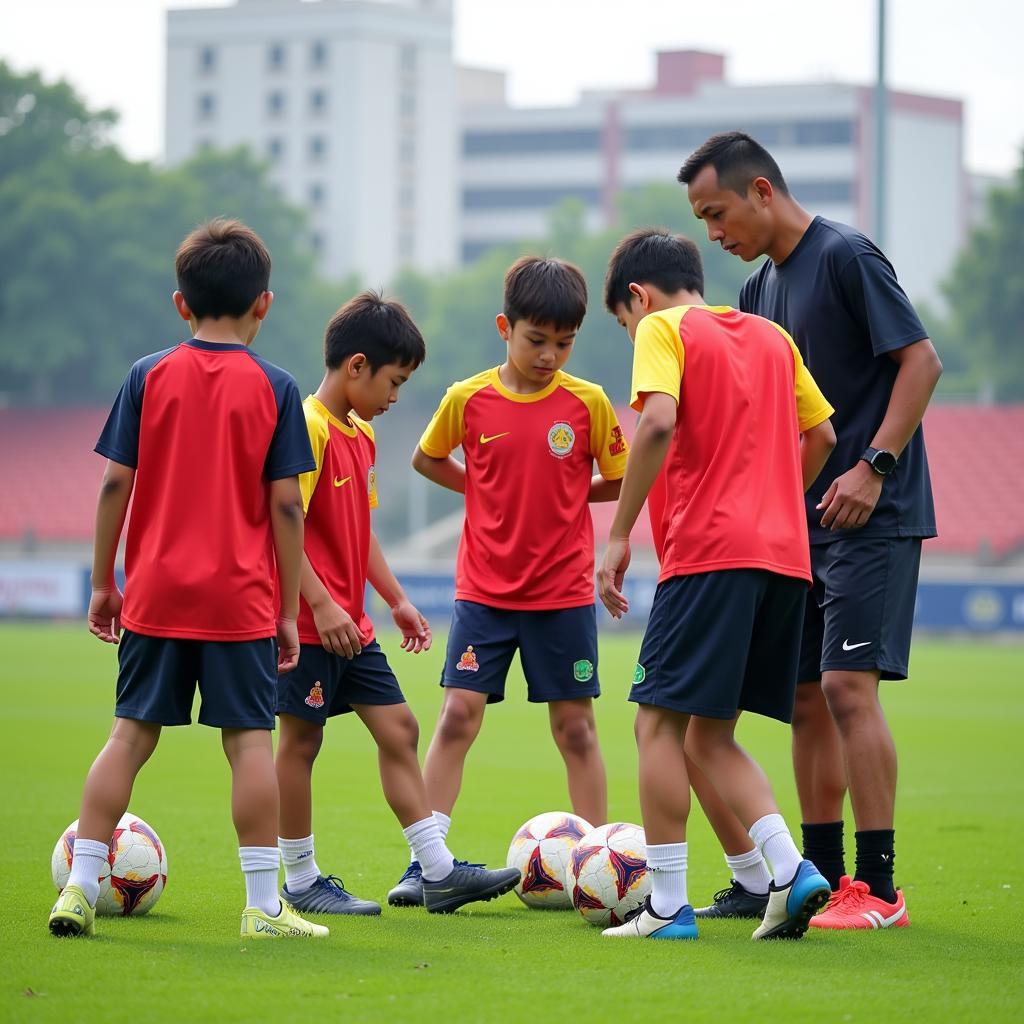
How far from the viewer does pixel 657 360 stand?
5.04 m

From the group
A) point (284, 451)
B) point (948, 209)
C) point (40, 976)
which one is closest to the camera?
point (40, 976)

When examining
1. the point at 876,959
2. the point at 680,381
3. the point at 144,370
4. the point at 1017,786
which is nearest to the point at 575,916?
the point at 876,959

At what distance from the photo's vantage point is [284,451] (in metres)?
5.06

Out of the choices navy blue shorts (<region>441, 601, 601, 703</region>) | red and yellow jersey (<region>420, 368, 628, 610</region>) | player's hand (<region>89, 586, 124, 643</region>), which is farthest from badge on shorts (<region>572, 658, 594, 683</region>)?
player's hand (<region>89, 586, 124, 643</region>)

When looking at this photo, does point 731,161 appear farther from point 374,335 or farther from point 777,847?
point 777,847

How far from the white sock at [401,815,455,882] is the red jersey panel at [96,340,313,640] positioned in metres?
0.99

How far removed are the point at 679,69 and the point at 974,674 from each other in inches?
3025

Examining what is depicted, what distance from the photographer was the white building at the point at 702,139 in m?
86.4

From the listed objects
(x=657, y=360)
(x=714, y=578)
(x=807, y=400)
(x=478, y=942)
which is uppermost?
(x=657, y=360)

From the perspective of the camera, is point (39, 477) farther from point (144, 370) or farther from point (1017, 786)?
point (144, 370)

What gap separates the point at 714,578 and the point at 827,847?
1224 mm

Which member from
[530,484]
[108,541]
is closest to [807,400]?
[530,484]

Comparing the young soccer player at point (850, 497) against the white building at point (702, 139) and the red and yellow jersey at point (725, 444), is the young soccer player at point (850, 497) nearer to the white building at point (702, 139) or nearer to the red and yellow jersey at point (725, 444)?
the red and yellow jersey at point (725, 444)

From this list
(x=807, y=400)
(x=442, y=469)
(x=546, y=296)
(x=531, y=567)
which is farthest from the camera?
(x=442, y=469)
